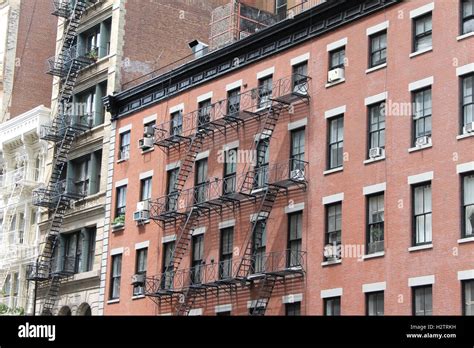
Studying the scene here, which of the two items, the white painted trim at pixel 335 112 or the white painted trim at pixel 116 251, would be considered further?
the white painted trim at pixel 116 251

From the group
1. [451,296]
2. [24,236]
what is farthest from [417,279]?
[24,236]

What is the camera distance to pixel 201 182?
155 ft

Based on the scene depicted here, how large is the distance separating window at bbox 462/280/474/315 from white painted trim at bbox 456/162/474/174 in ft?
12.2

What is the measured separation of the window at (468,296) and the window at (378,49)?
962 cm

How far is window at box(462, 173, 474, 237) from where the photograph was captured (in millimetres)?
34153

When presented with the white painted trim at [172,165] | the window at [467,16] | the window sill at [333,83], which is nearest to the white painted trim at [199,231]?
the white painted trim at [172,165]

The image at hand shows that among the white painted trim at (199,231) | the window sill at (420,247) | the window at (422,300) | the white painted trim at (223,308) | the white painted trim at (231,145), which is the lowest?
the window at (422,300)

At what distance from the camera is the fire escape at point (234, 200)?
41.5 metres

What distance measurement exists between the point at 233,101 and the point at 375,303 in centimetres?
1336

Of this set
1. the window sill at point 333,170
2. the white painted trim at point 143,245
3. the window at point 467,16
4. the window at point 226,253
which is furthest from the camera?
the white painted trim at point 143,245

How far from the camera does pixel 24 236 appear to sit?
60656 millimetres

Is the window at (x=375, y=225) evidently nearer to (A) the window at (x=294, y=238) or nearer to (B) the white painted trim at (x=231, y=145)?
(A) the window at (x=294, y=238)

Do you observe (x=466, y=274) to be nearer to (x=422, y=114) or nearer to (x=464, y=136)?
(x=464, y=136)
